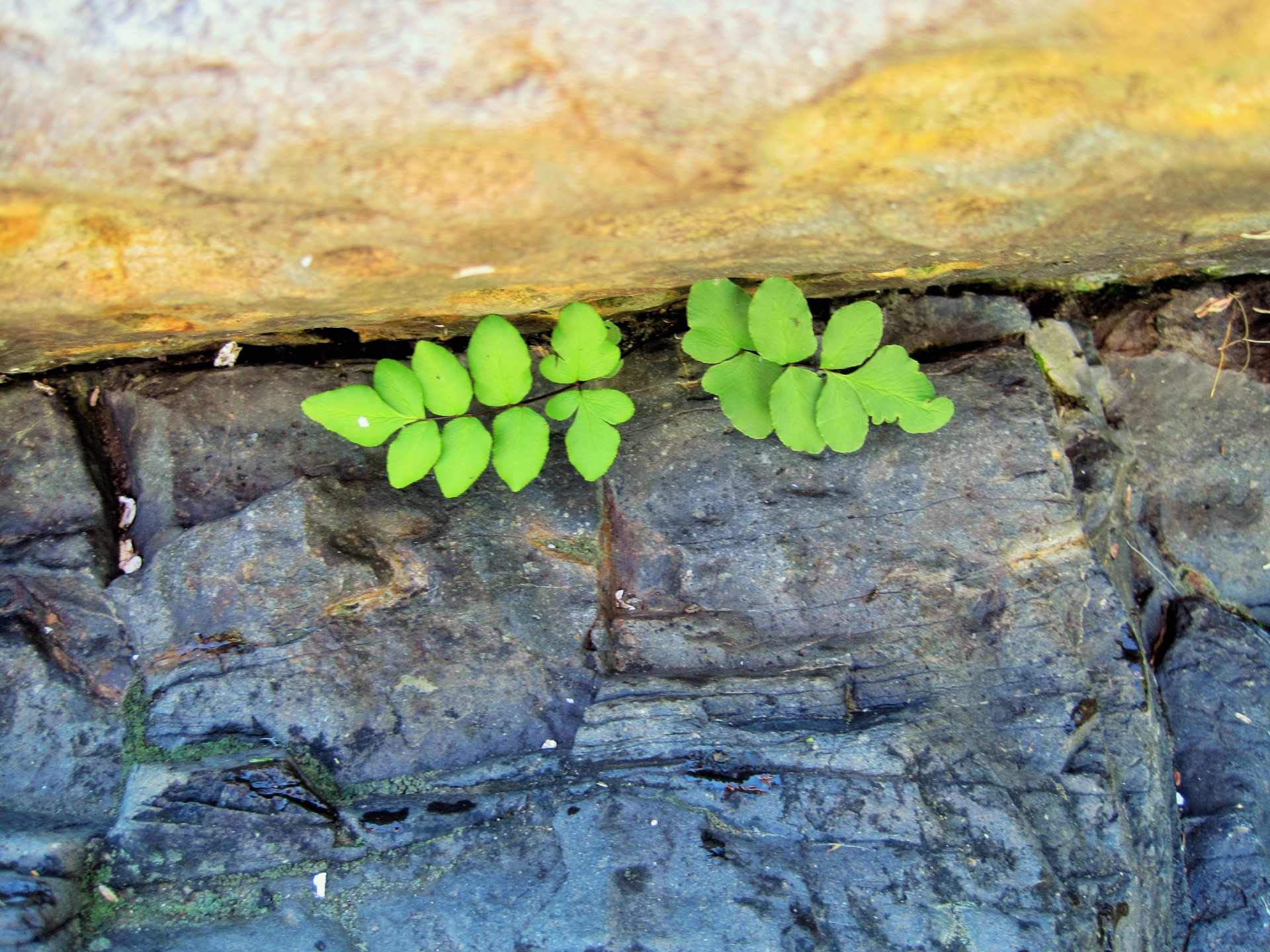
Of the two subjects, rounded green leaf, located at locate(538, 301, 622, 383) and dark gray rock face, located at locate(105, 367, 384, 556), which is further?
dark gray rock face, located at locate(105, 367, 384, 556)

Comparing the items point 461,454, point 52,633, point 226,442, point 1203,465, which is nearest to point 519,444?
point 461,454

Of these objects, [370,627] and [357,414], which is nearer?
[357,414]

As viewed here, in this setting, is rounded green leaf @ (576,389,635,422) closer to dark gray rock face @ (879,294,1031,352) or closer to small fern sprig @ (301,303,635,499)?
small fern sprig @ (301,303,635,499)

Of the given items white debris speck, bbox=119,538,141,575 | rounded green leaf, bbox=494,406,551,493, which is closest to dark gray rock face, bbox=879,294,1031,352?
rounded green leaf, bbox=494,406,551,493

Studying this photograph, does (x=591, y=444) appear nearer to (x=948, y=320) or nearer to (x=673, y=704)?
(x=673, y=704)

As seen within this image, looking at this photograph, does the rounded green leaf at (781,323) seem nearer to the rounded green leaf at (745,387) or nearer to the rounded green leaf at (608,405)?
the rounded green leaf at (745,387)

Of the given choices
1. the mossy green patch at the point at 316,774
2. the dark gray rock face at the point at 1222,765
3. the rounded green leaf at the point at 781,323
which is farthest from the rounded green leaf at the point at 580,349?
the dark gray rock face at the point at 1222,765
